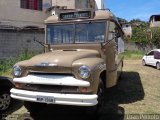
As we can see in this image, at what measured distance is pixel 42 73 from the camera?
7324 mm

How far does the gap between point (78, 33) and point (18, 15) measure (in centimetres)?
2060

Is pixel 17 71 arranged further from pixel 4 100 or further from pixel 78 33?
pixel 78 33

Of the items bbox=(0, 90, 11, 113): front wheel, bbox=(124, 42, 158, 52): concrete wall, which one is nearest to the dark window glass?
bbox=(124, 42, 158, 52): concrete wall

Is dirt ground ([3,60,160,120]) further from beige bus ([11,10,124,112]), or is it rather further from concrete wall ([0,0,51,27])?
concrete wall ([0,0,51,27])

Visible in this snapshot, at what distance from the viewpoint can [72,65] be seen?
23.3 feet

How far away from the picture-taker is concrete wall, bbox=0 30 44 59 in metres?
19.7

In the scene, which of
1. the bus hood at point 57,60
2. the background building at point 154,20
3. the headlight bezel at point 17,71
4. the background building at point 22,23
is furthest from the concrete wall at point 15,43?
the background building at point 154,20

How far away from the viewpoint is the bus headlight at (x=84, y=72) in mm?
6965

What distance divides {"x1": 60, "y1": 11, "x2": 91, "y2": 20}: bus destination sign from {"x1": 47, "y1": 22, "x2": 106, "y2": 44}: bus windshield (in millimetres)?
208

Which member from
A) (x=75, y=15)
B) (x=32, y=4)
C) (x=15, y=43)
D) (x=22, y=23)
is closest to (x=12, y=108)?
(x=75, y=15)

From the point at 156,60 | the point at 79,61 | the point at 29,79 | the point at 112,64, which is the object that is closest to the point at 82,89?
the point at 79,61

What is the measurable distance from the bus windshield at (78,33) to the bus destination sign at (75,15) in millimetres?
208

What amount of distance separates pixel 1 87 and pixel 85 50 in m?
2.59

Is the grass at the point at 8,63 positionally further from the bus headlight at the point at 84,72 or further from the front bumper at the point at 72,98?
the bus headlight at the point at 84,72
